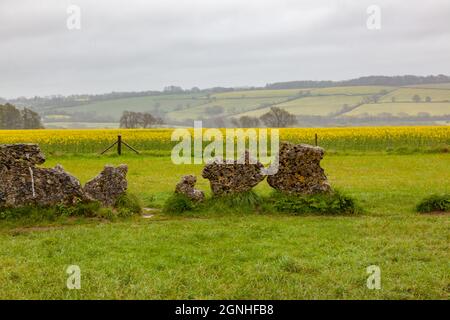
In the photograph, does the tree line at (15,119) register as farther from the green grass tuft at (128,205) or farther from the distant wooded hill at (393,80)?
the distant wooded hill at (393,80)

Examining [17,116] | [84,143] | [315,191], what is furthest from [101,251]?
[17,116]

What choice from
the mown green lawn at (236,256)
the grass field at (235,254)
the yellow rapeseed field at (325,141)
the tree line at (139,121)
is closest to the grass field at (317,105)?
the tree line at (139,121)

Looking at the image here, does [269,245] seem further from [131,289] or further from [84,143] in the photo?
[84,143]

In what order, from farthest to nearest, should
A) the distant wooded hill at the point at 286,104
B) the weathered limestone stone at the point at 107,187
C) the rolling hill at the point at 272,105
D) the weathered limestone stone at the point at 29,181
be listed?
1. the rolling hill at the point at 272,105
2. the distant wooded hill at the point at 286,104
3. the weathered limestone stone at the point at 107,187
4. the weathered limestone stone at the point at 29,181

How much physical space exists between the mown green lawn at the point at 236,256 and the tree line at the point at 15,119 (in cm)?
6071

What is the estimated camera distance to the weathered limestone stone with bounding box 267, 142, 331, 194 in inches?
575

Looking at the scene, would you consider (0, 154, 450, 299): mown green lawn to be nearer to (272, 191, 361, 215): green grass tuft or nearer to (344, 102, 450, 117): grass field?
(272, 191, 361, 215): green grass tuft

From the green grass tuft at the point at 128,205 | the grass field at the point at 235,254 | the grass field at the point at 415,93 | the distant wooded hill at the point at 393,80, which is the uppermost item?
the distant wooded hill at the point at 393,80

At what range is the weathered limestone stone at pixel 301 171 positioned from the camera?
14.6 m

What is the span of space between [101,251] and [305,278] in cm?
395

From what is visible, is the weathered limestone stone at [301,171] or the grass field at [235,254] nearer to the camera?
the grass field at [235,254]

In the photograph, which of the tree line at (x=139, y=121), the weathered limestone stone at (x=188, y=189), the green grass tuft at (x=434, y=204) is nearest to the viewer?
the green grass tuft at (x=434, y=204)

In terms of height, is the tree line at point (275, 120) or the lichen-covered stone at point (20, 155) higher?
the lichen-covered stone at point (20, 155)

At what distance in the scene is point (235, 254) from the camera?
9961 millimetres
